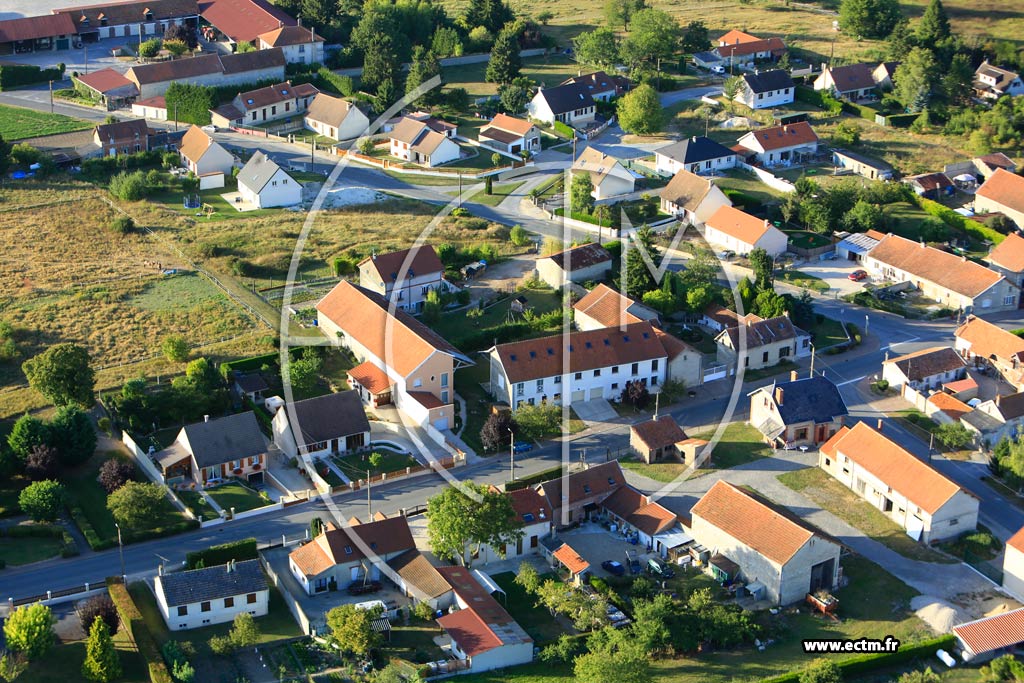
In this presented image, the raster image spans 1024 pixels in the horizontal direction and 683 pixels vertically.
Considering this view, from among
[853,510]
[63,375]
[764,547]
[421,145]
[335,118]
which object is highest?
[335,118]

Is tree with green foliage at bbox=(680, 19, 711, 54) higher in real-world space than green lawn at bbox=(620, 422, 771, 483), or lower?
higher

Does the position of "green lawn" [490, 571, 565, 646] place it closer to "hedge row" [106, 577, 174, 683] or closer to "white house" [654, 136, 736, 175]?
"hedge row" [106, 577, 174, 683]

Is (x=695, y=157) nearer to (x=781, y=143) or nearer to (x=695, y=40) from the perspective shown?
(x=781, y=143)

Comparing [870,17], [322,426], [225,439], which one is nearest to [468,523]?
[322,426]

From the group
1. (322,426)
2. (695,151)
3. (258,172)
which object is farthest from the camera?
(695,151)

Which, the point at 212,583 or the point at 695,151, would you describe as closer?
the point at 212,583

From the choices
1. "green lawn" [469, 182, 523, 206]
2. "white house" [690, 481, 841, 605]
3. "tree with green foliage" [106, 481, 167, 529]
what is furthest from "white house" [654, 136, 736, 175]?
"tree with green foliage" [106, 481, 167, 529]
